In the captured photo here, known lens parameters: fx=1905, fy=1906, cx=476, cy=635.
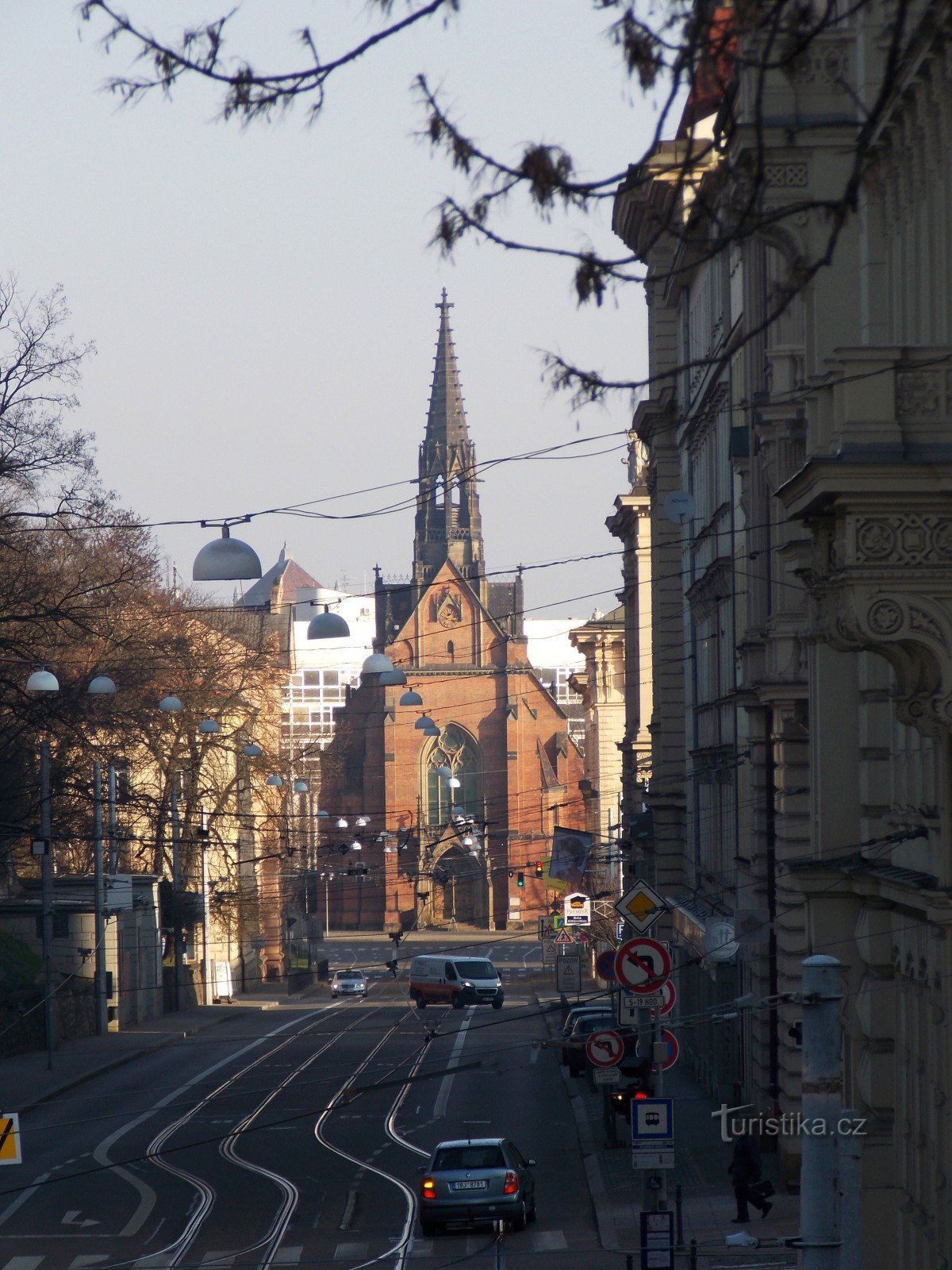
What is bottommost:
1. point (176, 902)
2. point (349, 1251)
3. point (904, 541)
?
point (349, 1251)

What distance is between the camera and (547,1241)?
69.1 ft

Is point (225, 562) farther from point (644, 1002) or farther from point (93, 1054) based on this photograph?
point (93, 1054)

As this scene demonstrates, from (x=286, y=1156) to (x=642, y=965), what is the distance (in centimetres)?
1344

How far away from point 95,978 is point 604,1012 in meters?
15.8

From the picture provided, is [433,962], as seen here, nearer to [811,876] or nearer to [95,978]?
[95,978]

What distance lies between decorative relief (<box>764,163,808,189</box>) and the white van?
46.8m

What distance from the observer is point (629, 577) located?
51031 mm

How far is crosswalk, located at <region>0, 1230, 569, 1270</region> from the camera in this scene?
64.8ft

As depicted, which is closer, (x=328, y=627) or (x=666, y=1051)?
(x=666, y=1051)

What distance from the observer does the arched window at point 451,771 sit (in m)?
112

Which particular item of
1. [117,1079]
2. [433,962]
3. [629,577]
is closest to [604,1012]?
[117,1079]

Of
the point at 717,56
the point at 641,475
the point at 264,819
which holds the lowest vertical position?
the point at 264,819

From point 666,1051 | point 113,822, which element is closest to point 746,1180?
point 666,1051

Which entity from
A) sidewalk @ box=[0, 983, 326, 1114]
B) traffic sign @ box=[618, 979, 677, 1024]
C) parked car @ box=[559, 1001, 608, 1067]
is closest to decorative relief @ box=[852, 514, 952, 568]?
traffic sign @ box=[618, 979, 677, 1024]
